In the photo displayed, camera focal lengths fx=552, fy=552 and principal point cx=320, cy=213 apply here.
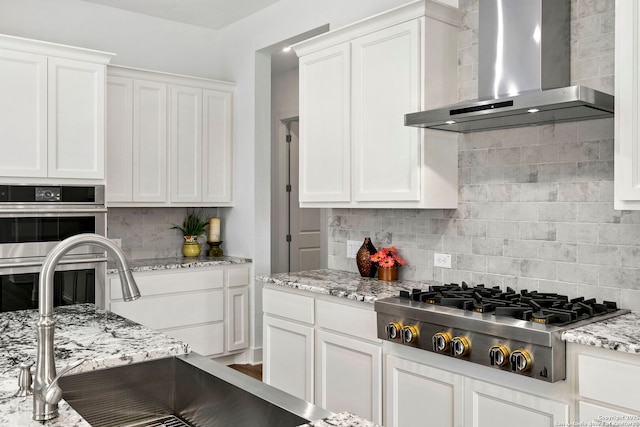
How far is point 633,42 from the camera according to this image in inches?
80.4

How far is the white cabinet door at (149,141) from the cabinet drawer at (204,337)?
3.54 feet

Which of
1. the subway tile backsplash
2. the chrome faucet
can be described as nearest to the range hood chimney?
the subway tile backsplash

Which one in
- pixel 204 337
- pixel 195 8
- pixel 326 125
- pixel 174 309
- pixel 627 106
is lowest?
pixel 204 337

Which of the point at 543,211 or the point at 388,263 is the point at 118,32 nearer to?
the point at 388,263

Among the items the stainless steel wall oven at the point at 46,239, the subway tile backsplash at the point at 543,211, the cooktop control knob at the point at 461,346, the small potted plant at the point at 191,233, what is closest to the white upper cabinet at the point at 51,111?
the stainless steel wall oven at the point at 46,239

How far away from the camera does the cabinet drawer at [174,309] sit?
408cm

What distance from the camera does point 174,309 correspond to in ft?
14.1

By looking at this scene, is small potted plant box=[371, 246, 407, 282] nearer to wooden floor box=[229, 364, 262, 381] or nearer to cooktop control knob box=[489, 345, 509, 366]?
cooktop control knob box=[489, 345, 509, 366]

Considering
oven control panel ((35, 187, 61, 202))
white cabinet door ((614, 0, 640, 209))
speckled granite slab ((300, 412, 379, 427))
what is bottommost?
speckled granite slab ((300, 412, 379, 427))

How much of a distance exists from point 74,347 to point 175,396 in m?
0.34

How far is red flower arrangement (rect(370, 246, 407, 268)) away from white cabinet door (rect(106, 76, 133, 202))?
2.14 m

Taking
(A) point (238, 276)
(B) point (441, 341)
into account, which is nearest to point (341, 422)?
(B) point (441, 341)

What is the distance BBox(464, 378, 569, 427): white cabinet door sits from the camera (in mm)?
2018

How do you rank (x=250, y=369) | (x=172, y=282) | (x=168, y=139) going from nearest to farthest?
(x=172, y=282) < (x=168, y=139) < (x=250, y=369)
